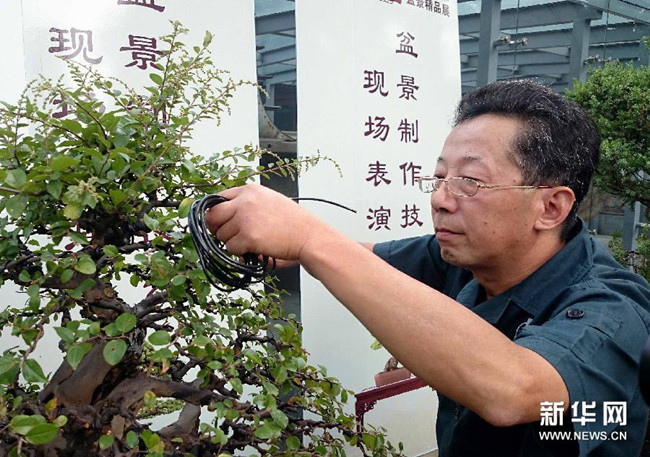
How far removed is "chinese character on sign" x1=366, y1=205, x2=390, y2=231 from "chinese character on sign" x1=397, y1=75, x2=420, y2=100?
454 mm

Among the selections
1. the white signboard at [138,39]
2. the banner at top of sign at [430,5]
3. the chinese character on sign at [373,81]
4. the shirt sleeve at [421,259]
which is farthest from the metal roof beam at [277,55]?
the shirt sleeve at [421,259]

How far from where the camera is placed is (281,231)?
0.88 meters

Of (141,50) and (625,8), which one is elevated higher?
(625,8)

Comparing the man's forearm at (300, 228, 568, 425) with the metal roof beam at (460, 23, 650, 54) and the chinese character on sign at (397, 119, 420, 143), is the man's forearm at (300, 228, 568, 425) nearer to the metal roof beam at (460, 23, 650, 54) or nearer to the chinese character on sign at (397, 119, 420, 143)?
the chinese character on sign at (397, 119, 420, 143)

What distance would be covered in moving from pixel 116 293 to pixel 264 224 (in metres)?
0.32

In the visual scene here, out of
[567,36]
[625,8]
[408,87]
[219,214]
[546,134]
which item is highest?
[625,8]

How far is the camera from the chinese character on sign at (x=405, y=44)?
2396 mm

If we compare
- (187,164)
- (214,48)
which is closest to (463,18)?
(214,48)

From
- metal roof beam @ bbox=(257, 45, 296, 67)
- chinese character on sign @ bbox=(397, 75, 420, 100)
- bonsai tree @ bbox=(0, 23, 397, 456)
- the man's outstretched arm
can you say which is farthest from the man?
metal roof beam @ bbox=(257, 45, 296, 67)

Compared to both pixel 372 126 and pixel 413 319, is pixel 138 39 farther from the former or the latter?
pixel 413 319

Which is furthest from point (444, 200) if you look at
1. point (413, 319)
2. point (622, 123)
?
point (622, 123)

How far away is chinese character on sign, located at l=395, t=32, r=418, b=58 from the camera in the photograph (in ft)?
7.86

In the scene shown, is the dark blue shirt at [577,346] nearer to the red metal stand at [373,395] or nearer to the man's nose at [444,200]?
the man's nose at [444,200]

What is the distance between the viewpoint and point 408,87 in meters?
2.44
